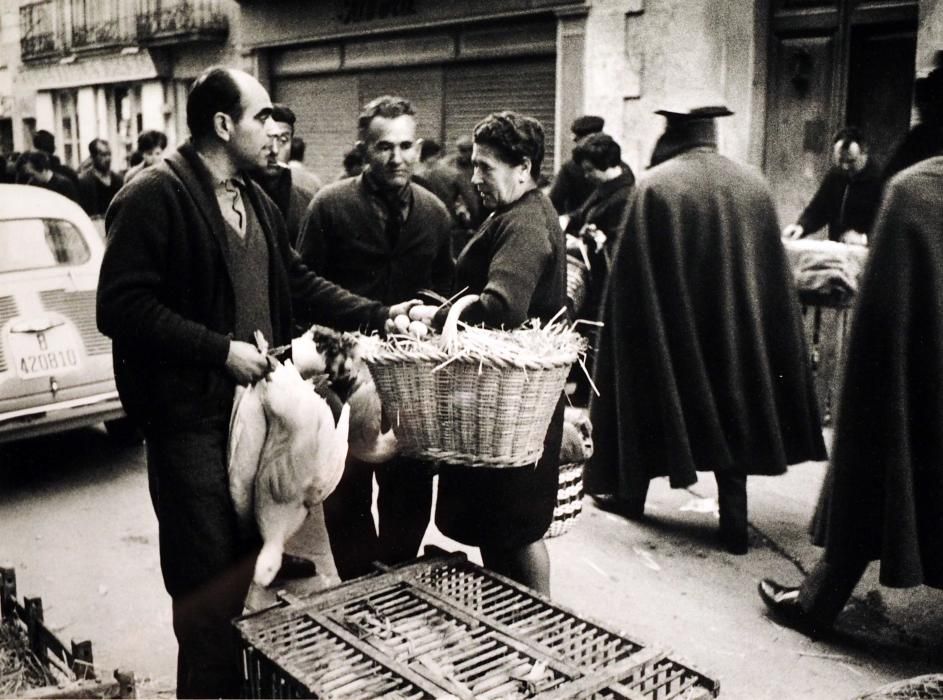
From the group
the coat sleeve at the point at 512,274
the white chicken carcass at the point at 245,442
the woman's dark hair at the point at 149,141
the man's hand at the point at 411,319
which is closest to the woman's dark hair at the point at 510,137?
the coat sleeve at the point at 512,274

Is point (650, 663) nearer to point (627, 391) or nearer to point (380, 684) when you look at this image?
point (380, 684)

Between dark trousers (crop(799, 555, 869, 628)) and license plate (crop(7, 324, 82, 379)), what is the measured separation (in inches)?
192

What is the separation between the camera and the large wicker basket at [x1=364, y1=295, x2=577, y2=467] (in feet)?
9.86

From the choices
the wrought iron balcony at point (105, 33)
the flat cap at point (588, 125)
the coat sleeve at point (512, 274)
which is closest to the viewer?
the coat sleeve at point (512, 274)

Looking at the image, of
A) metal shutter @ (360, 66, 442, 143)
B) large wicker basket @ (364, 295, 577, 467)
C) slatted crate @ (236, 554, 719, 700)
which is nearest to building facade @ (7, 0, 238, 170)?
metal shutter @ (360, 66, 442, 143)

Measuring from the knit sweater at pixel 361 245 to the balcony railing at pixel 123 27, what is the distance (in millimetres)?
15637

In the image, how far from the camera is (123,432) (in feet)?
26.2

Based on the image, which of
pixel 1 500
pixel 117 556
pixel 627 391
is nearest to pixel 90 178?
pixel 1 500

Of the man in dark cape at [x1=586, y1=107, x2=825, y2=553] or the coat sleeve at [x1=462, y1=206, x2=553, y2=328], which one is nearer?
the coat sleeve at [x1=462, y1=206, x2=553, y2=328]

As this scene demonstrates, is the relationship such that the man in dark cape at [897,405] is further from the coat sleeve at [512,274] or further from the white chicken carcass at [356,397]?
the white chicken carcass at [356,397]

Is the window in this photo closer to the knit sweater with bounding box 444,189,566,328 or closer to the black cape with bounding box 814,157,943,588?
the knit sweater with bounding box 444,189,566,328

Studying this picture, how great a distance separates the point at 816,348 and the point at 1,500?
18.6 ft

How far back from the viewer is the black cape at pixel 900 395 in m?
3.91

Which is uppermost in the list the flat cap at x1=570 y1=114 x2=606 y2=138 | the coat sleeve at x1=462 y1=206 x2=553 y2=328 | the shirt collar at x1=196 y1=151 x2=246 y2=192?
the flat cap at x1=570 y1=114 x2=606 y2=138
